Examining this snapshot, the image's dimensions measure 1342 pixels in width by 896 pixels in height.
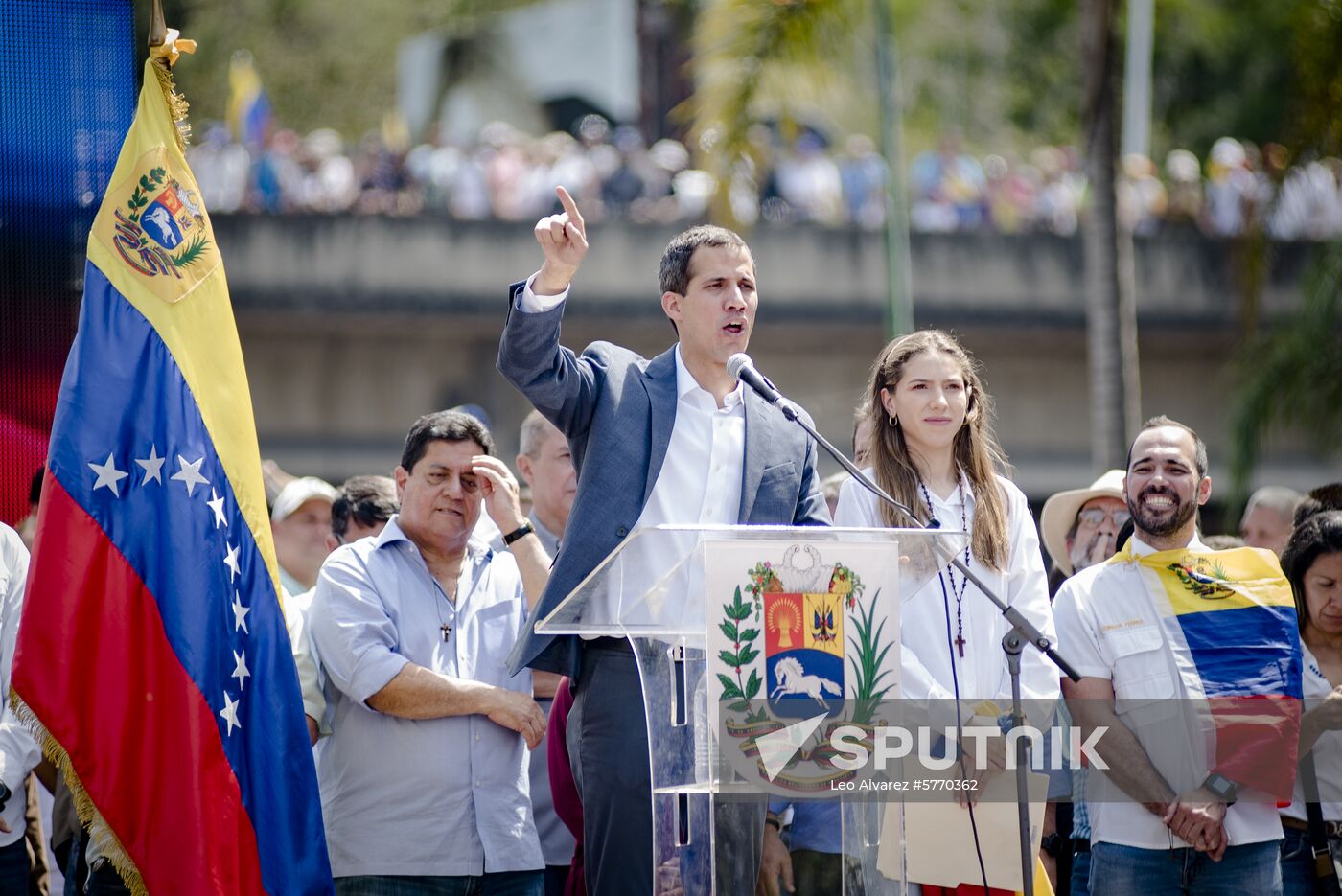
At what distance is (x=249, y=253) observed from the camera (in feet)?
61.1

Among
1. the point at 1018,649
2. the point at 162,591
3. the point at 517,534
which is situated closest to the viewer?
the point at 1018,649

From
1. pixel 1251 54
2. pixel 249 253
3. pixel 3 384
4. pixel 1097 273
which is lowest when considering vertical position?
pixel 3 384

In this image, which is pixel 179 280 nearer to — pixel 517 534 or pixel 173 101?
pixel 173 101

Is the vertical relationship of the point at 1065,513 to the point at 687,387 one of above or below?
below

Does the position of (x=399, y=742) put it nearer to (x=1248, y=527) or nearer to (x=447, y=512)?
(x=447, y=512)

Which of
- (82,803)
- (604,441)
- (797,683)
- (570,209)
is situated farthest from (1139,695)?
(82,803)

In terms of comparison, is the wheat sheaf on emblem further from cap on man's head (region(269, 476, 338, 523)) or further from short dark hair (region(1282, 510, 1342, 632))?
cap on man's head (region(269, 476, 338, 523))

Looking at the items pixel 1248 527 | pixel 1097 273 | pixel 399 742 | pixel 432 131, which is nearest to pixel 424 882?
pixel 399 742

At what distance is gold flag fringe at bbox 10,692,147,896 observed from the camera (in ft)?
17.5

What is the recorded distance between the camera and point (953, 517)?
5516 millimetres

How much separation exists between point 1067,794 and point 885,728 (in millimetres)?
1560

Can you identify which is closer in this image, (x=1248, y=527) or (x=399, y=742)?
(x=399, y=742)

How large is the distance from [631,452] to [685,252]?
686 mm

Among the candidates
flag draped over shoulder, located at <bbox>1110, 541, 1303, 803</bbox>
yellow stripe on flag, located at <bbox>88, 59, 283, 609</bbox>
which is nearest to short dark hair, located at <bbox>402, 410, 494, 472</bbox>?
yellow stripe on flag, located at <bbox>88, 59, 283, 609</bbox>
